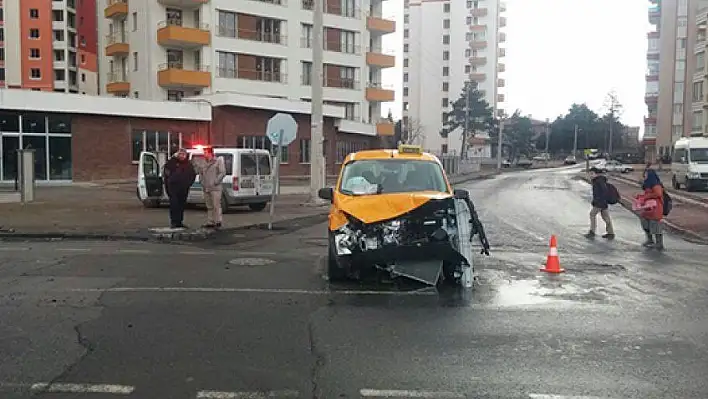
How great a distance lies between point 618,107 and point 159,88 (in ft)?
306

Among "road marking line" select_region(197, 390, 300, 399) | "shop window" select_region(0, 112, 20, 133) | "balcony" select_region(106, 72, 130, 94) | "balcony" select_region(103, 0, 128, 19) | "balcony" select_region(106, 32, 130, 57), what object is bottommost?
"road marking line" select_region(197, 390, 300, 399)

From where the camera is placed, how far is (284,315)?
734 cm

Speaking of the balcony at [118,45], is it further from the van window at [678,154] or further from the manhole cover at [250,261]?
the manhole cover at [250,261]

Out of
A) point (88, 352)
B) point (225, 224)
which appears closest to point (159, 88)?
point (225, 224)

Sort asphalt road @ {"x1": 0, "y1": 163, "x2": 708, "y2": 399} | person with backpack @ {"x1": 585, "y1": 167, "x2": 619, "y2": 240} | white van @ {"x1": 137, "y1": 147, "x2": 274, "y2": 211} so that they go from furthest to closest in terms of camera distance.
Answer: white van @ {"x1": 137, "y1": 147, "x2": 274, "y2": 211}
person with backpack @ {"x1": 585, "y1": 167, "x2": 619, "y2": 240}
asphalt road @ {"x1": 0, "y1": 163, "x2": 708, "y2": 399}

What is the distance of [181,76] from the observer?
46.1 metres

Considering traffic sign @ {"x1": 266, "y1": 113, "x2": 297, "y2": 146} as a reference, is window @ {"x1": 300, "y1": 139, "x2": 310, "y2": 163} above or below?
below

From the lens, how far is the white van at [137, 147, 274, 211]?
65.1ft

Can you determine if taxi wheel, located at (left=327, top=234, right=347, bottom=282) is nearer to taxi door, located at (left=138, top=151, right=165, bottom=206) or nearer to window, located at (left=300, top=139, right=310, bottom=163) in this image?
taxi door, located at (left=138, top=151, right=165, bottom=206)

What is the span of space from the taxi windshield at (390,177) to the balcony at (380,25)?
5047 centimetres

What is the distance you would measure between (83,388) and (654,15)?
4265 inches

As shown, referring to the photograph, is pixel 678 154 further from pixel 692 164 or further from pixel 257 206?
pixel 257 206

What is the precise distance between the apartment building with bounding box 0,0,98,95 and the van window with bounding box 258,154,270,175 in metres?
77.6

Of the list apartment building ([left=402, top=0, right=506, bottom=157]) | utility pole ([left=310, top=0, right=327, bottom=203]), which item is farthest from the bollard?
A: apartment building ([left=402, top=0, right=506, bottom=157])
